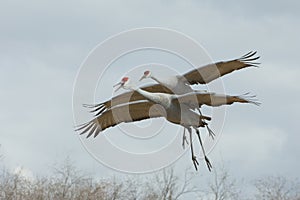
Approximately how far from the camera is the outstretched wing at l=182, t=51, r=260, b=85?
11.2 meters

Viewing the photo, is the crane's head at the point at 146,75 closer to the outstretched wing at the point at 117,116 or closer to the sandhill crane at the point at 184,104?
the sandhill crane at the point at 184,104

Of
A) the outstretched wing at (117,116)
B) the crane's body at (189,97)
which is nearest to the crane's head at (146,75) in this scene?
the crane's body at (189,97)

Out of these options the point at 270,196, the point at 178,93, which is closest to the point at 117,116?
the point at 178,93

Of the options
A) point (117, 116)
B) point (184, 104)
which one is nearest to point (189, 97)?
point (184, 104)

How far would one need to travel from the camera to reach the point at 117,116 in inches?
503

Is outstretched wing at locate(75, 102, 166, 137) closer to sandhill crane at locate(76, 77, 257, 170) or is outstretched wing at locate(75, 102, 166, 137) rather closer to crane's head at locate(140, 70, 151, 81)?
sandhill crane at locate(76, 77, 257, 170)

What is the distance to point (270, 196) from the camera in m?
53.3

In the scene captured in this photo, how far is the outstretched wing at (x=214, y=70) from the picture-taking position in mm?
11180

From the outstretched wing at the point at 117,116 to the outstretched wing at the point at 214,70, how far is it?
99cm

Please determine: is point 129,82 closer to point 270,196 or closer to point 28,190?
point 28,190

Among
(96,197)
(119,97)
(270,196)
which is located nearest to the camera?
(119,97)

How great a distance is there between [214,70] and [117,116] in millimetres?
2262

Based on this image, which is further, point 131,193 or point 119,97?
point 131,193

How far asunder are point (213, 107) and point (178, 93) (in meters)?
0.57
